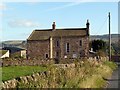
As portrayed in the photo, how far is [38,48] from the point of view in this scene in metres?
72.4

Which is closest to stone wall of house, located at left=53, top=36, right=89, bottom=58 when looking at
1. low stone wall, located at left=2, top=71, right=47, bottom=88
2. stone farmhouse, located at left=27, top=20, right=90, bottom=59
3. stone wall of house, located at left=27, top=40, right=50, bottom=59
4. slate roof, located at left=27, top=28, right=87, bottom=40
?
stone farmhouse, located at left=27, top=20, right=90, bottom=59

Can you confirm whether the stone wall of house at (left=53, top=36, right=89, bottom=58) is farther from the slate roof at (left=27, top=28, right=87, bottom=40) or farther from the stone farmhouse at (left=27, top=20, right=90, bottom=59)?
the slate roof at (left=27, top=28, right=87, bottom=40)

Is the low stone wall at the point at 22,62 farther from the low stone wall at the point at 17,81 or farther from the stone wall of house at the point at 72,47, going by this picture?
the low stone wall at the point at 17,81

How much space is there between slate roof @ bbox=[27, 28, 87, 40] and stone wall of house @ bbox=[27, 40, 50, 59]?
121cm

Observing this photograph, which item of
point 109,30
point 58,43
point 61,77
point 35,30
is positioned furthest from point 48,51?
point 61,77

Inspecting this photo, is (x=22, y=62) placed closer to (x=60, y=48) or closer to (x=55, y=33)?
(x=60, y=48)

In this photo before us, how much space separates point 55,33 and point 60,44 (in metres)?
4.18

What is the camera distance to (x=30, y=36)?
7531cm

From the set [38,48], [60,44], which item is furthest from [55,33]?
[38,48]

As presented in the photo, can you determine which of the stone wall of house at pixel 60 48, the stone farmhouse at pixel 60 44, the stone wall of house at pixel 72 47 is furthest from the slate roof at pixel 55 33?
the stone wall of house at pixel 72 47

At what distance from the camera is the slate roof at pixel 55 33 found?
240 ft

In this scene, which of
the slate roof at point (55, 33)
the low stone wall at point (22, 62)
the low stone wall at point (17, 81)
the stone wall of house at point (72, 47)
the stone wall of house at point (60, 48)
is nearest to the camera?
the low stone wall at point (17, 81)

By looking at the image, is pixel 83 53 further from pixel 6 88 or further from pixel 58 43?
pixel 6 88

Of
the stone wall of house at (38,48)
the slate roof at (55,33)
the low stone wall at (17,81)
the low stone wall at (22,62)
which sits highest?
→ the slate roof at (55,33)
